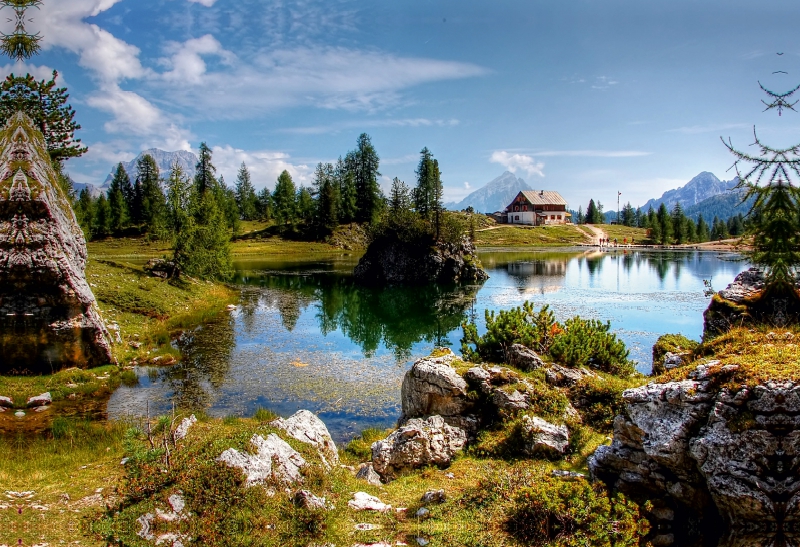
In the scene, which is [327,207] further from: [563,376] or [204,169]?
[563,376]

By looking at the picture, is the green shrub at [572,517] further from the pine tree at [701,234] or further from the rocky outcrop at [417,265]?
the pine tree at [701,234]

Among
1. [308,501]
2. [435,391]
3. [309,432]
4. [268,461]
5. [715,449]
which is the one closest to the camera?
[715,449]

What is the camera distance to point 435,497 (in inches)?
451

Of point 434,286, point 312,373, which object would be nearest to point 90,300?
point 312,373

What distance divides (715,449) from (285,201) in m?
151

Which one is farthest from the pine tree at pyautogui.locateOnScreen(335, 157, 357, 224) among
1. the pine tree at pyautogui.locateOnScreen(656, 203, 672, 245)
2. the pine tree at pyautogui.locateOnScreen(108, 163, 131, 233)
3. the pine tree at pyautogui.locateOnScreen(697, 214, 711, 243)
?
the pine tree at pyautogui.locateOnScreen(697, 214, 711, 243)

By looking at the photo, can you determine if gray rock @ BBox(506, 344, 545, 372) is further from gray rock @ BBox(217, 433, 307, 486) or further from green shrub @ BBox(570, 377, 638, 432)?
gray rock @ BBox(217, 433, 307, 486)

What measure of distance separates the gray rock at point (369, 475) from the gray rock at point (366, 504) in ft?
5.25

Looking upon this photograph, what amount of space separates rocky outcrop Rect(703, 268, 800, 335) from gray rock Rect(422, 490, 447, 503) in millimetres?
8895

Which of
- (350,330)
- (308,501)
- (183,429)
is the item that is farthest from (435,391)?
(350,330)

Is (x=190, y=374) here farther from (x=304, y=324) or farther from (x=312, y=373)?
(x=304, y=324)

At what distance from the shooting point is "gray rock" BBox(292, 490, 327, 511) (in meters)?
10.4

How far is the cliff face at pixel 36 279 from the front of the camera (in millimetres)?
23641

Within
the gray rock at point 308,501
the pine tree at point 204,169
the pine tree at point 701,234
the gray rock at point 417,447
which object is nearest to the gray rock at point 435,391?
the gray rock at point 417,447
